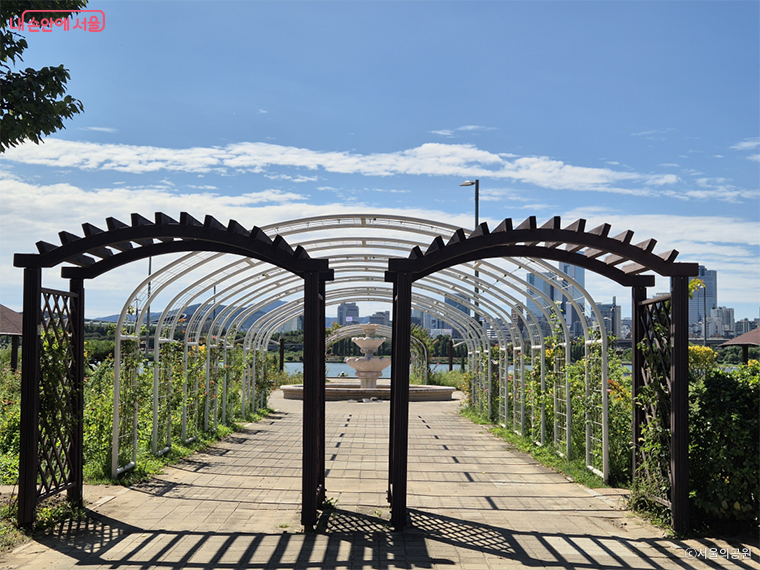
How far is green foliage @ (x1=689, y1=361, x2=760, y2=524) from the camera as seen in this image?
18.0 feet

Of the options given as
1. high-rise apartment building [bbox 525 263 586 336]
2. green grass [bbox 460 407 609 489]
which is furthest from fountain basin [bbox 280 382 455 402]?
high-rise apartment building [bbox 525 263 586 336]

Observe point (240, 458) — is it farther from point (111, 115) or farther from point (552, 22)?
point (552, 22)

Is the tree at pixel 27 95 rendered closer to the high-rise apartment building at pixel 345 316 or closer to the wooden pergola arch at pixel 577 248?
the wooden pergola arch at pixel 577 248

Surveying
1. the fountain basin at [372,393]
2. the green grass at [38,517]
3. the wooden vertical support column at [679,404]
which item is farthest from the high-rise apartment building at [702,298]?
the fountain basin at [372,393]

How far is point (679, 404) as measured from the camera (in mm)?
5723

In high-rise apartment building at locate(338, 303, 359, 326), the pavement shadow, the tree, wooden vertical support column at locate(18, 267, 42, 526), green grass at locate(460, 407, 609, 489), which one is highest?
the tree

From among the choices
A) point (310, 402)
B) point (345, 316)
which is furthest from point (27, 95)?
point (345, 316)

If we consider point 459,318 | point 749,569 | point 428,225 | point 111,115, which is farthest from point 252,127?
point 459,318

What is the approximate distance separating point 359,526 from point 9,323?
43.3 ft

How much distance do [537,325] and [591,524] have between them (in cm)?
503

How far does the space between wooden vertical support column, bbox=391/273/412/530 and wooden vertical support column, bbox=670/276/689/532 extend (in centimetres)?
245

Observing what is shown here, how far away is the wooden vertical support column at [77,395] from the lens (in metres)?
6.41

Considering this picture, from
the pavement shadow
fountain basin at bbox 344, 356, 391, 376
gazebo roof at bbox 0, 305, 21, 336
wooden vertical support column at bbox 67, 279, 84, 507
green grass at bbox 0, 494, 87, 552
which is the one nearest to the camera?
the pavement shadow

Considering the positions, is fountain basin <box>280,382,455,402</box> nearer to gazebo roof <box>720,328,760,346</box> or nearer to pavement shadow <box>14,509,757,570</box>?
gazebo roof <box>720,328,760,346</box>
